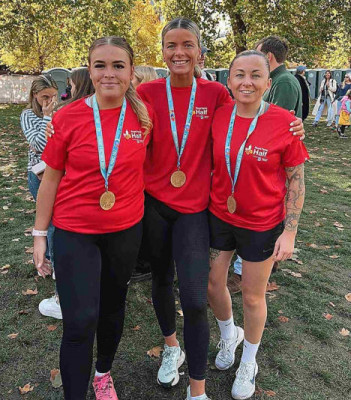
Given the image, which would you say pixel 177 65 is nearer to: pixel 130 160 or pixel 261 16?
pixel 130 160

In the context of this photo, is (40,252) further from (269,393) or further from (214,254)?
(269,393)

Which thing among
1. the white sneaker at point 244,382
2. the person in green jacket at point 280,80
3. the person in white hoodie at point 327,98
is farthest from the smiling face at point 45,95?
the person in white hoodie at point 327,98

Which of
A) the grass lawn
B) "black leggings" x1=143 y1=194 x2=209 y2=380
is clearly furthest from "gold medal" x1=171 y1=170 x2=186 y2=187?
the grass lawn

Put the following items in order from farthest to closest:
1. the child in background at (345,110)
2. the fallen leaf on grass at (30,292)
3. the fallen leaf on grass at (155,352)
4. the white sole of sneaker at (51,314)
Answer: the child in background at (345,110) < the fallen leaf on grass at (30,292) < the white sole of sneaker at (51,314) < the fallen leaf on grass at (155,352)

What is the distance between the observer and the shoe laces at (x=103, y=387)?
2695 mm

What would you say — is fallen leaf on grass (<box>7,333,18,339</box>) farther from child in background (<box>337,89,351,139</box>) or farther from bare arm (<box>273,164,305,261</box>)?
child in background (<box>337,89,351,139</box>)

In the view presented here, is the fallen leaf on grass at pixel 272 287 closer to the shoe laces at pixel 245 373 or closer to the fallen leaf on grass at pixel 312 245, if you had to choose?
the fallen leaf on grass at pixel 312 245

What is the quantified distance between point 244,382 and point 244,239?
105 cm

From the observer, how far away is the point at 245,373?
9.30 feet

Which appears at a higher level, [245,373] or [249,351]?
[249,351]

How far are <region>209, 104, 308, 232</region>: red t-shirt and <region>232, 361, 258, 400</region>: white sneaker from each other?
105 cm

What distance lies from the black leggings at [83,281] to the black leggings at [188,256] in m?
0.19

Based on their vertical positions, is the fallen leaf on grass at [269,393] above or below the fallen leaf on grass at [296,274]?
above

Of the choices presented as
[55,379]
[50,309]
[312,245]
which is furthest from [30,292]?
[312,245]
